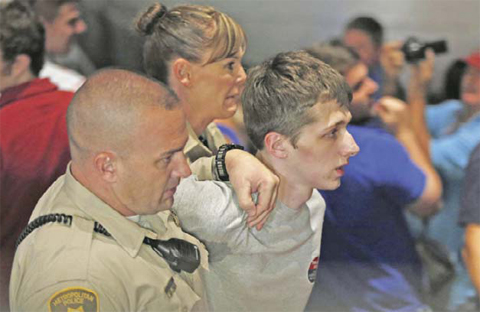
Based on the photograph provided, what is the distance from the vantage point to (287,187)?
4.51ft

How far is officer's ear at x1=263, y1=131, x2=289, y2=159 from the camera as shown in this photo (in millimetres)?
1355

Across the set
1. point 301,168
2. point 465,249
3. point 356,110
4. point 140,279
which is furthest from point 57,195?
point 465,249

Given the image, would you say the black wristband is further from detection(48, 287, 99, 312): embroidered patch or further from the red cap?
the red cap

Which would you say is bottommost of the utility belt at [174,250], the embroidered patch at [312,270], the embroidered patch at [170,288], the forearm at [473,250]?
the forearm at [473,250]

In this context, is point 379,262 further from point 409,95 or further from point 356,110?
point 409,95

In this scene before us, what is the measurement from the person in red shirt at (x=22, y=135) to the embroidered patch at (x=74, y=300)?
405 millimetres

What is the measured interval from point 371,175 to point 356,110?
0.51 feet

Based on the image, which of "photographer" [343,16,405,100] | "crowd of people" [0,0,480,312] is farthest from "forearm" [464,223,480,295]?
"photographer" [343,16,405,100]

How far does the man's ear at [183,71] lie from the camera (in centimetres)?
140

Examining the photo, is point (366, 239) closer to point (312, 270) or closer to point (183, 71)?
point (312, 270)

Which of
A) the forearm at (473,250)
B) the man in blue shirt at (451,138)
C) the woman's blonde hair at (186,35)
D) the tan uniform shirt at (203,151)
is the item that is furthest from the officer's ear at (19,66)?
the forearm at (473,250)

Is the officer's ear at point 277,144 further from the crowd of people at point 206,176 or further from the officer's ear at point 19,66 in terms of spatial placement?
the officer's ear at point 19,66

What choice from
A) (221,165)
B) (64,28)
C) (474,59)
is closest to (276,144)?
(221,165)

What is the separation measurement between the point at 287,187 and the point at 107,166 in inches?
14.1
